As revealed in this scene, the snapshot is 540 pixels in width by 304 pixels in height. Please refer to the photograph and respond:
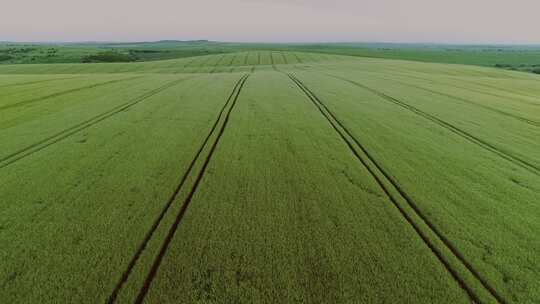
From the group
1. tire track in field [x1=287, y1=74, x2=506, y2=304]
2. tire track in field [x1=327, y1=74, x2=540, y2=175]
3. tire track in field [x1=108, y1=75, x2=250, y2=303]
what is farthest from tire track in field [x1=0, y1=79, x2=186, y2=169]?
tire track in field [x1=327, y1=74, x2=540, y2=175]

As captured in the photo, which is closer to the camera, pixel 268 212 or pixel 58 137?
pixel 268 212

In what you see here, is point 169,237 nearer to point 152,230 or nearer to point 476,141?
point 152,230

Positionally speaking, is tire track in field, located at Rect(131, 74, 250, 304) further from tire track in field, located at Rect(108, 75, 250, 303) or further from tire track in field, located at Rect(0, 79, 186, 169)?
tire track in field, located at Rect(0, 79, 186, 169)

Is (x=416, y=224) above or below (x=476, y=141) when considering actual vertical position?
below

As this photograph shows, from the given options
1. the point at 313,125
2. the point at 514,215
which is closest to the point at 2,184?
the point at 313,125

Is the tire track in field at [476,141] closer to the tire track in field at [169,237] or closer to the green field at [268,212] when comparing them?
the green field at [268,212]

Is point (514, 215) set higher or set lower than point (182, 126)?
lower

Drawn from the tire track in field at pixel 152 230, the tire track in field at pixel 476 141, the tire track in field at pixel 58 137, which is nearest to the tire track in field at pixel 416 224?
the tire track in field at pixel 476 141

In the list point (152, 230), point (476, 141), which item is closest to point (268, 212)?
point (152, 230)

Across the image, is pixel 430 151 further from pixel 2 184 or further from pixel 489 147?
pixel 2 184
